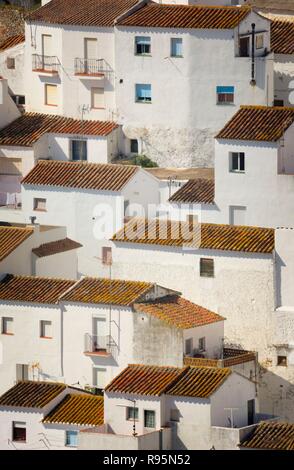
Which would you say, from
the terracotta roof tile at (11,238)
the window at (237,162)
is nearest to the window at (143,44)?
the window at (237,162)

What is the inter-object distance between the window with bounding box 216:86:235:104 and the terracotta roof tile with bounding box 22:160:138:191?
459cm

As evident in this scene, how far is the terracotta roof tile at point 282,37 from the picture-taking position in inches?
5103

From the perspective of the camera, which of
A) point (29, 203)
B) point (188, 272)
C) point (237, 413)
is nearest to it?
point (237, 413)

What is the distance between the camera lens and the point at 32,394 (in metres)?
113

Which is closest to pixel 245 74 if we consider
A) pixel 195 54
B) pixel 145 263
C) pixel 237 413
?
pixel 195 54

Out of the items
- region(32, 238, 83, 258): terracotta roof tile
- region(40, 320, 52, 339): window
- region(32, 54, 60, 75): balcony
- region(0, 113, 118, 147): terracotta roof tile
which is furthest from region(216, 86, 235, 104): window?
region(40, 320, 52, 339): window

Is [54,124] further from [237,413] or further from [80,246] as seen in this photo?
[237,413]

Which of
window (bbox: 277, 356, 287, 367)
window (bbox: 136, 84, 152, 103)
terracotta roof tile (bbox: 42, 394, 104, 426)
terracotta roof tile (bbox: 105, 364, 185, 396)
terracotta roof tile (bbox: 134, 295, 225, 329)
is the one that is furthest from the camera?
window (bbox: 136, 84, 152, 103)

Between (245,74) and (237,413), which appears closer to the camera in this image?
(237,413)

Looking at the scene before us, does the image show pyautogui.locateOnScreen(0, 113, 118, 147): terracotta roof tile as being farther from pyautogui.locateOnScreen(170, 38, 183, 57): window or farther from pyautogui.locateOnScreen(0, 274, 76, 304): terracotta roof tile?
pyautogui.locateOnScreen(0, 274, 76, 304): terracotta roof tile

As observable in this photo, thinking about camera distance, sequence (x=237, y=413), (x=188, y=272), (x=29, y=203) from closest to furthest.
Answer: (x=237, y=413) < (x=188, y=272) < (x=29, y=203)

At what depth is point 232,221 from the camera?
121500 millimetres

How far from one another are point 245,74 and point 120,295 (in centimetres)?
1505

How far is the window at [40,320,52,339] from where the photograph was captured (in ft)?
384
